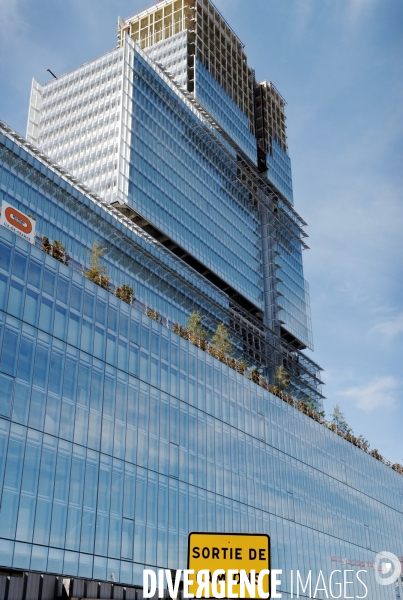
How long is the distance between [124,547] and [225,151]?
9086cm

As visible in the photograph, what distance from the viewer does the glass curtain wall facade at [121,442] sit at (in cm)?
3931

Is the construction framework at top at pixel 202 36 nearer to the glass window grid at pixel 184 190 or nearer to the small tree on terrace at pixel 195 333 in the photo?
the glass window grid at pixel 184 190

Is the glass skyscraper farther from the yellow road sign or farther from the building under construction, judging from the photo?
the yellow road sign

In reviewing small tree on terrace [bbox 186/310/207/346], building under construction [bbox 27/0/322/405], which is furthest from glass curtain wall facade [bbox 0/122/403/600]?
building under construction [bbox 27/0/322/405]

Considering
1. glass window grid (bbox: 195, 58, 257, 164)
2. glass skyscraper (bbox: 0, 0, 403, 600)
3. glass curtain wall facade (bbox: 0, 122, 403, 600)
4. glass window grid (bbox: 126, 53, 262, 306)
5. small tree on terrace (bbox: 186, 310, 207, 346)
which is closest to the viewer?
glass curtain wall facade (bbox: 0, 122, 403, 600)

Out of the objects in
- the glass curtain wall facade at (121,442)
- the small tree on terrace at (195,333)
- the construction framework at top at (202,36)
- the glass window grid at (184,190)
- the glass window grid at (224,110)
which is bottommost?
the glass curtain wall facade at (121,442)

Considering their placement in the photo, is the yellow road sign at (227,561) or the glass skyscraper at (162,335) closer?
the yellow road sign at (227,561)

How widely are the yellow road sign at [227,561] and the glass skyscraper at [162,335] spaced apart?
3348 cm

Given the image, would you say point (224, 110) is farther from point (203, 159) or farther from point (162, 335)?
point (162, 335)

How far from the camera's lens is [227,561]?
5391mm

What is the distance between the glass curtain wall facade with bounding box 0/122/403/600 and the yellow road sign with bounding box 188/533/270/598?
1314 inches

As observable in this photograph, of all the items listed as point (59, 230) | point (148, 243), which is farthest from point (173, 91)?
point (59, 230)

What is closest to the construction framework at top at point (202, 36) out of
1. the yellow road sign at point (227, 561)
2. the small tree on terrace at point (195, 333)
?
the small tree on terrace at point (195, 333)

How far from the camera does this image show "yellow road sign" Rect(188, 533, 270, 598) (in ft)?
17.4
